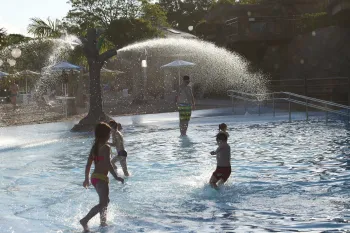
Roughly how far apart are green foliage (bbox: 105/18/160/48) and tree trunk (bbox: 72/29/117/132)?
1209 inches

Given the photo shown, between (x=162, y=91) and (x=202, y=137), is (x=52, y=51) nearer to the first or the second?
(x=162, y=91)

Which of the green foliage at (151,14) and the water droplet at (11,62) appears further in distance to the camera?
the green foliage at (151,14)

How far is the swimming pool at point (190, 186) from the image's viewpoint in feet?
25.5

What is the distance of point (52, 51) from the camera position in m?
55.7

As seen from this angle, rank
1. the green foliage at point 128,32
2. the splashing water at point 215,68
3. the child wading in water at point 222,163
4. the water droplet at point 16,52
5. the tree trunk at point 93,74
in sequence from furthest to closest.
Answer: the water droplet at point 16,52
the green foliage at point 128,32
the splashing water at point 215,68
the tree trunk at point 93,74
the child wading in water at point 222,163

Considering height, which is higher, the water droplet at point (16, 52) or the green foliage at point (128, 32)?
the green foliage at point (128, 32)

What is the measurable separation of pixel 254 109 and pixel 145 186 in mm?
20714

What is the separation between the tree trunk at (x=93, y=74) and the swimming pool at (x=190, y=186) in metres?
2.87

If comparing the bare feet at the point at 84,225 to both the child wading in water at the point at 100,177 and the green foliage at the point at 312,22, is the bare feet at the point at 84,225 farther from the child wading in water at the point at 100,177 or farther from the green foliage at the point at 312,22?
the green foliage at the point at 312,22

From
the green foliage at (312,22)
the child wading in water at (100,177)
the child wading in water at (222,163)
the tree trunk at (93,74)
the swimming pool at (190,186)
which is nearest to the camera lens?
the child wading in water at (100,177)

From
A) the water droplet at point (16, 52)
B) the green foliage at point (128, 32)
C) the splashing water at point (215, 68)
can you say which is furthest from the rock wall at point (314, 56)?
the water droplet at point (16, 52)

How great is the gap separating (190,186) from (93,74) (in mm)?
12724

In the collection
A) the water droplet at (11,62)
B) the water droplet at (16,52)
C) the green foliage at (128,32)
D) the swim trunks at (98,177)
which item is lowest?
the swim trunks at (98,177)

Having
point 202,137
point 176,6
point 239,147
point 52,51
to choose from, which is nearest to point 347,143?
point 239,147
